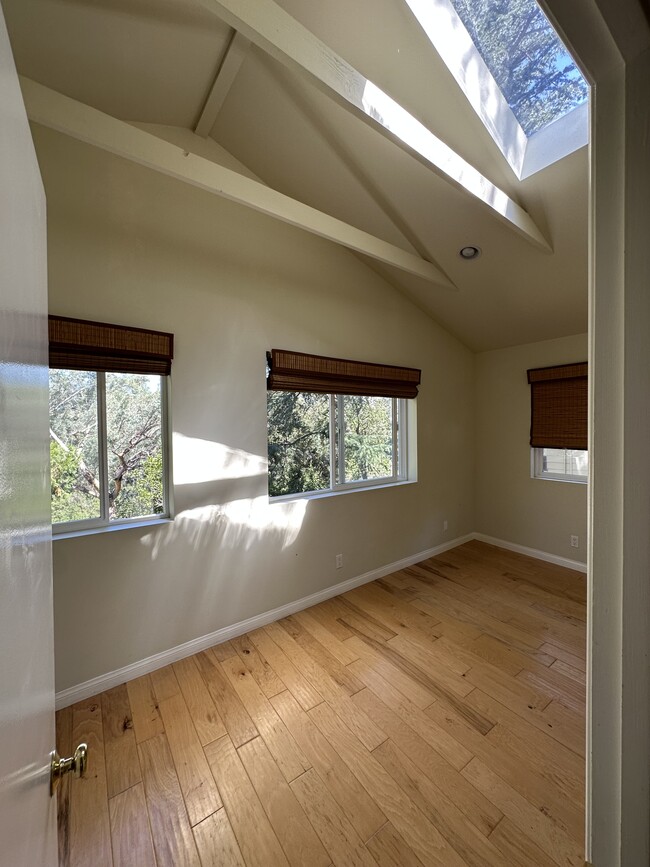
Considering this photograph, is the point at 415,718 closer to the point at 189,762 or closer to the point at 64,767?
the point at 189,762

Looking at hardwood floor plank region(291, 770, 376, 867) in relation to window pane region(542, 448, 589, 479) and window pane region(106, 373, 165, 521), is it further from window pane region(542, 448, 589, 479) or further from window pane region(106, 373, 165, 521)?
window pane region(542, 448, 589, 479)

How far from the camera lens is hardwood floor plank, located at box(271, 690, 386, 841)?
1.25 meters

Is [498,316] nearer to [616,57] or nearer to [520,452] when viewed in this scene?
[520,452]

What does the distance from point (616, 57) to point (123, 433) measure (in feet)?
7.21

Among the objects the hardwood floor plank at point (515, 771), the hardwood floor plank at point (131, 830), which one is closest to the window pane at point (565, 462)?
the hardwood floor plank at point (515, 771)

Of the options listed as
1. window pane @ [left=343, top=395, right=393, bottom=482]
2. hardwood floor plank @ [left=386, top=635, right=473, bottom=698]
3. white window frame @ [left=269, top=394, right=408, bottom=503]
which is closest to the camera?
hardwood floor plank @ [left=386, top=635, right=473, bottom=698]

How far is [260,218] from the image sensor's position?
7.71ft

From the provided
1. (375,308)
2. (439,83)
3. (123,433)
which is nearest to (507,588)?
(375,308)

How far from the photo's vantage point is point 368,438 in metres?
3.13

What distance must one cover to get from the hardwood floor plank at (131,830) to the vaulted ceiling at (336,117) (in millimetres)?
2827

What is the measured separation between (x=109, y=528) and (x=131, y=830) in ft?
4.00

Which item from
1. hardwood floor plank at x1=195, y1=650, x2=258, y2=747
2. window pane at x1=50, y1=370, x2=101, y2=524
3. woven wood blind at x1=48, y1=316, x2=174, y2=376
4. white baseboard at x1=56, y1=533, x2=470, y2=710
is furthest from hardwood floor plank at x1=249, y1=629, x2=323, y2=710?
woven wood blind at x1=48, y1=316, x2=174, y2=376

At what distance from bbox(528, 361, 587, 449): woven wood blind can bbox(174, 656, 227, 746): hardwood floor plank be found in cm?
346

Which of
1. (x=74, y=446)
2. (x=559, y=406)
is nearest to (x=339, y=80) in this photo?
(x=74, y=446)
